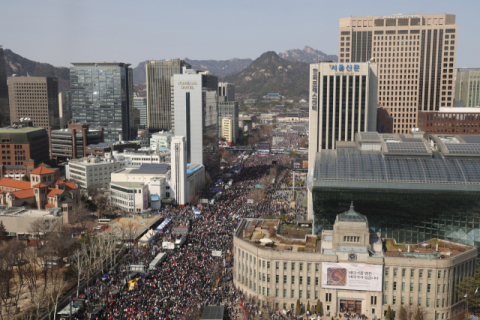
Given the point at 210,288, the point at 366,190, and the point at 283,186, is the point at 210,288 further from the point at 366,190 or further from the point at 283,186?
the point at 283,186

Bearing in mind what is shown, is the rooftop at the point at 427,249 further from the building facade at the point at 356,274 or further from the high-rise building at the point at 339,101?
the high-rise building at the point at 339,101

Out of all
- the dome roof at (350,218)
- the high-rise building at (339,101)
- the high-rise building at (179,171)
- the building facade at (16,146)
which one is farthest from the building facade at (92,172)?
the dome roof at (350,218)

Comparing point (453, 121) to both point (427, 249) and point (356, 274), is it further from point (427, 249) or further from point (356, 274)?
point (356, 274)

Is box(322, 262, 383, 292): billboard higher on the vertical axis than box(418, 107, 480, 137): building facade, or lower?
lower

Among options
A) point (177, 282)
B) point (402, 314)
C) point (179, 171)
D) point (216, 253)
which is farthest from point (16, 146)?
point (402, 314)

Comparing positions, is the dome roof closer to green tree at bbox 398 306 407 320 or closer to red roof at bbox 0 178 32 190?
green tree at bbox 398 306 407 320

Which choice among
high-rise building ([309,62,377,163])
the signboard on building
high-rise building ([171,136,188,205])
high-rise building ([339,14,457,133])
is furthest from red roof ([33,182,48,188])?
high-rise building ([339,14,457,133])
